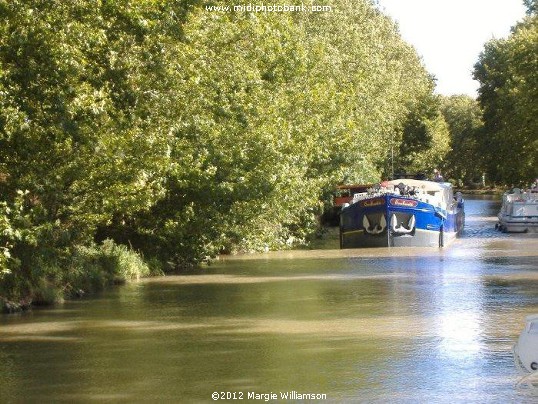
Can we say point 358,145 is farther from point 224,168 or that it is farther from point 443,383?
point 443,383

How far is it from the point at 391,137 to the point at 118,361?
58.1m

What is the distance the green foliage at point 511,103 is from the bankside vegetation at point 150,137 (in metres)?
12.9

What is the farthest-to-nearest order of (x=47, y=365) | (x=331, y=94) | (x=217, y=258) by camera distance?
(x=331, y=94) → (x=217, y=258) → (x=47, y=365)

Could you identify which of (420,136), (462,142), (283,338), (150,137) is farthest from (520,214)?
(462,142)

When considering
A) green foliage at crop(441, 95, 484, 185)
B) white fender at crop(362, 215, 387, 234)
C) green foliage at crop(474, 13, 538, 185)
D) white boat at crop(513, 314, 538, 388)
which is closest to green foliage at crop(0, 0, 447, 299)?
white fender at crop(362, 215, 387, 234)

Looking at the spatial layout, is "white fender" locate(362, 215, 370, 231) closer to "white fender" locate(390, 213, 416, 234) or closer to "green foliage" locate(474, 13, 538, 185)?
"white fender" locate(390, 213, 416, 234)

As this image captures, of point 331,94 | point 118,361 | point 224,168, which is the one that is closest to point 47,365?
point 118,361

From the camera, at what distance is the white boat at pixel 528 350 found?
1304cm

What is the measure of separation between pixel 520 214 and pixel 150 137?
104ft

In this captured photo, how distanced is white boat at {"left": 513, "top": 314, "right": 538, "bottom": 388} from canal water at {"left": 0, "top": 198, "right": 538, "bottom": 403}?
465 millimetres

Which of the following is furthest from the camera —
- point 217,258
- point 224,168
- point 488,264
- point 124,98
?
point 217,258

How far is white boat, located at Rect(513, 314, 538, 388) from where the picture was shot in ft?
42.8

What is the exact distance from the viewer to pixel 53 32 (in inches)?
743

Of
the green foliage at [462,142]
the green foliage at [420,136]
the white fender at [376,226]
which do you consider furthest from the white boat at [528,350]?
the green foliage at [462,142]
